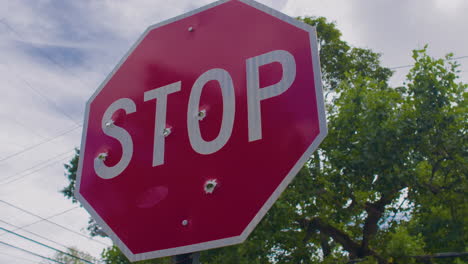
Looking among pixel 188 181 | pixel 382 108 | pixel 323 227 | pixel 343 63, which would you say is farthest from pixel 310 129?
pixel 343 63

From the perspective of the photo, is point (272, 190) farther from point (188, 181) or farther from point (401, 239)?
point (401, 239)

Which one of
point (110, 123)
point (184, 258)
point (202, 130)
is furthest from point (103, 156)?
point (184, 258)

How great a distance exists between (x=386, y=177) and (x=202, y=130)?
18.7ft

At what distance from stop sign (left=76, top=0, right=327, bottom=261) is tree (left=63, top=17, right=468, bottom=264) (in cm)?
519

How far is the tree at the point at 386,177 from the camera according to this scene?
23.2ft

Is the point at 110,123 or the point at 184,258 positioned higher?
the point at 110,123

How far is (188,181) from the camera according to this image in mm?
1711

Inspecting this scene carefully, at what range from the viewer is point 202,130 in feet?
5.80

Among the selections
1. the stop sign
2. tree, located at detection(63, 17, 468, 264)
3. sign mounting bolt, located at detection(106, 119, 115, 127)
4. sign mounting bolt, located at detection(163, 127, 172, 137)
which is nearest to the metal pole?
the stop sign

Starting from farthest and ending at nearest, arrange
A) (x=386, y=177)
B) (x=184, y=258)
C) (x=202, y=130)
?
(x=386, y=177)
(x=202, y=130)
(x=184, y=258)

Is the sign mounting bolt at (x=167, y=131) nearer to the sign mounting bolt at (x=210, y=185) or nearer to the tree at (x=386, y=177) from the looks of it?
the sign mounting bolt at (x=210, y=185)

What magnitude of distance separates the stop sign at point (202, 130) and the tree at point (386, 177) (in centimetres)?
519

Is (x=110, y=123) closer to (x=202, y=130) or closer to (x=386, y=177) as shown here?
(x=202, y=130)

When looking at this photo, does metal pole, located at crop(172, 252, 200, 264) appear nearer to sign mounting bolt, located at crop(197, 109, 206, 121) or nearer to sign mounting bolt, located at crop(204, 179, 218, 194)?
sign mounting bolt, located at crop(204, 179, 218, 194)
